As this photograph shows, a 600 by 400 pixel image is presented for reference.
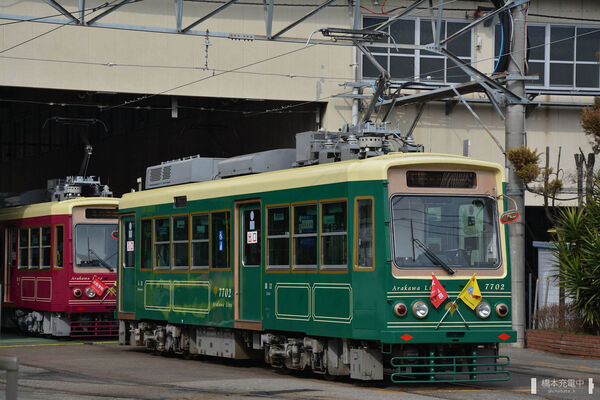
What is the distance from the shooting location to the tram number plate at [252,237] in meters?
16.3

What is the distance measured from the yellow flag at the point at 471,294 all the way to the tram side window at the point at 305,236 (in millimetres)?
2036

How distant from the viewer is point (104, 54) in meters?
26.0

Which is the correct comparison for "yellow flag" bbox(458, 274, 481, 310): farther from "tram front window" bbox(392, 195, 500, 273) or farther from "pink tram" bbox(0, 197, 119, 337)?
"pink tram" bbox(0, 197, 119, 337)

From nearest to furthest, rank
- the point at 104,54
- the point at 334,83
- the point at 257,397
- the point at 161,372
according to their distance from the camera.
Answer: the point at 257,397, the point at 161,372, the point at 104,54, the point at 334,83

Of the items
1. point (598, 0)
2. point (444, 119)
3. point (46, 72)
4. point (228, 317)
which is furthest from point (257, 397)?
point (598, 0)

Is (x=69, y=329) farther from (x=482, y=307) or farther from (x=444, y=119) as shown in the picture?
(x=482, y=307)

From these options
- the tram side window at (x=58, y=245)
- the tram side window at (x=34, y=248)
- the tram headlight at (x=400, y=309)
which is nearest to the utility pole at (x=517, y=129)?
the tram headlight at (x=400, y=309)

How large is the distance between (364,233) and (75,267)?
11.2m

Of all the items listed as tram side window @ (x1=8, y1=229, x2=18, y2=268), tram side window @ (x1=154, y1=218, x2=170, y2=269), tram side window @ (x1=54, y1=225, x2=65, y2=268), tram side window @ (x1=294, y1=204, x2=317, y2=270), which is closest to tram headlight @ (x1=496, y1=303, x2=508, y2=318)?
tram side window @ (x1=294, y1=204, x2=317, y2=270)

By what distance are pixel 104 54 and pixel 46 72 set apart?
4.60 ft

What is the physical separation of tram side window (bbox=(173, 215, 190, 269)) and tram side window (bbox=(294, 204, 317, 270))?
3.50 m

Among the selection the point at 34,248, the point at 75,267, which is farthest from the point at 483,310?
the point at 34,248

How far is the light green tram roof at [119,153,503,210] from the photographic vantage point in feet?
45.9

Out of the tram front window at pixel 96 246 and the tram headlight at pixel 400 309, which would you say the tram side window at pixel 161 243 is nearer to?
the tram front window at pixel 96 246
